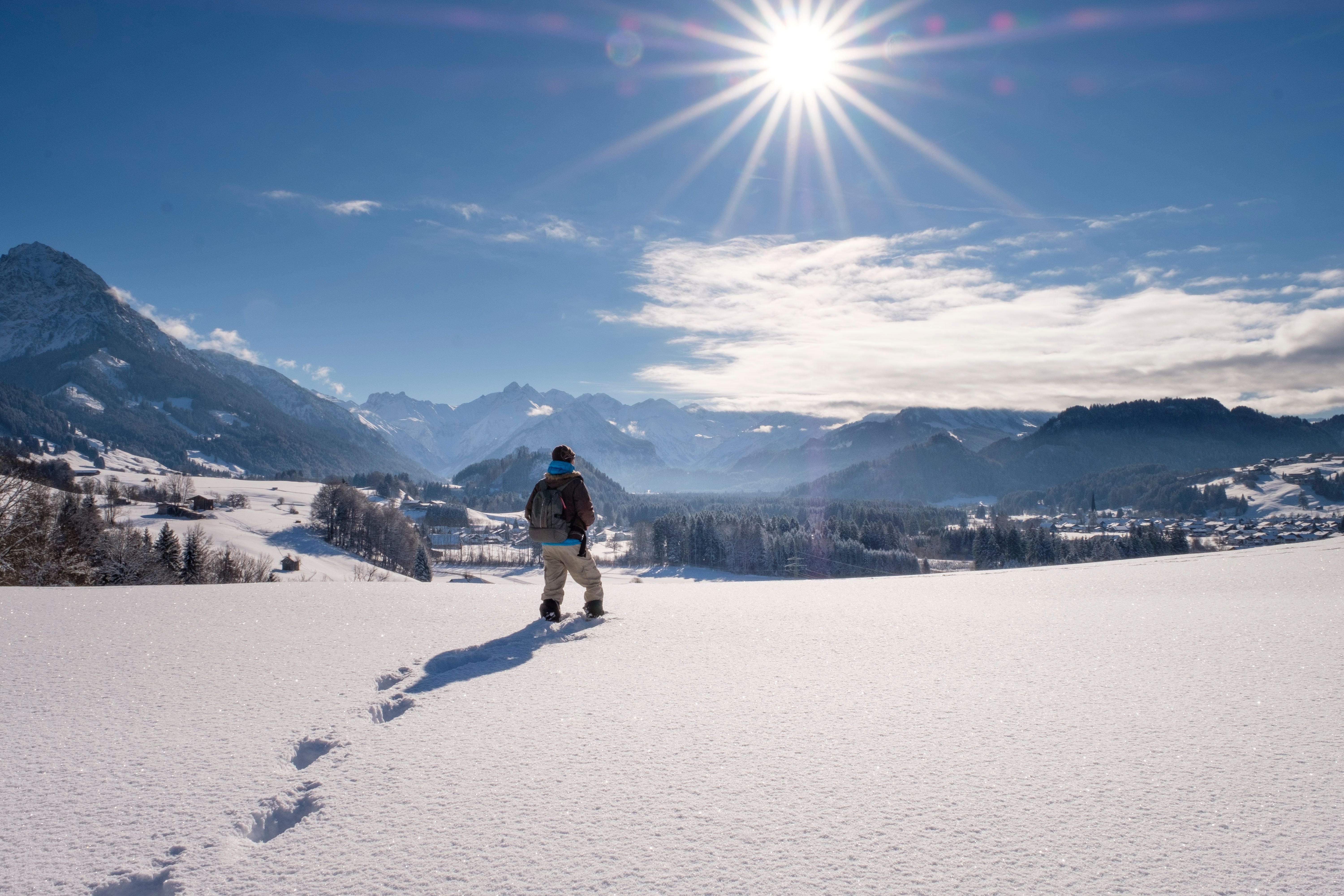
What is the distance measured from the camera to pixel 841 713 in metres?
4.16

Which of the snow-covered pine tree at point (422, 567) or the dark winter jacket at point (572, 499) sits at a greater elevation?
the dark winter jacket at point (572, 499)

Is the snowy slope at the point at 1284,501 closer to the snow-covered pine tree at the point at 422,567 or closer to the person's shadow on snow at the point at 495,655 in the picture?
the snow-covered pine tree at the point at 422,567

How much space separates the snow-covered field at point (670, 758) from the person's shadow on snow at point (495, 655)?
0.13ft

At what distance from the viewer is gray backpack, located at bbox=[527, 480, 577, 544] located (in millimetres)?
7895

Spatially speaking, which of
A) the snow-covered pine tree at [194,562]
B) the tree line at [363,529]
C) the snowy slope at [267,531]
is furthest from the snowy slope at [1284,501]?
the snow-covered pine tree at [194,562]

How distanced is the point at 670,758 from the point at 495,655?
9.96 feet

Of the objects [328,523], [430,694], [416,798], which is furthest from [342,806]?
[328,523]

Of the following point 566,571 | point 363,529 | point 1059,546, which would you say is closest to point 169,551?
point 566,571

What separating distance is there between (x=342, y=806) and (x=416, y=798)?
34 cm

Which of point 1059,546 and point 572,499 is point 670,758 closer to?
point 572,499

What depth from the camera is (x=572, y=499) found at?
8102 mm

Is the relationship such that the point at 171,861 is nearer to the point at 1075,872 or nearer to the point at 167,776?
the point at 167,776

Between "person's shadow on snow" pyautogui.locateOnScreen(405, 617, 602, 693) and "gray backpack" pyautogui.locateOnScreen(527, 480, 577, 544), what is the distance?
108 centimetres

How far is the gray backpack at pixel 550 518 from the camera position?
789cm
